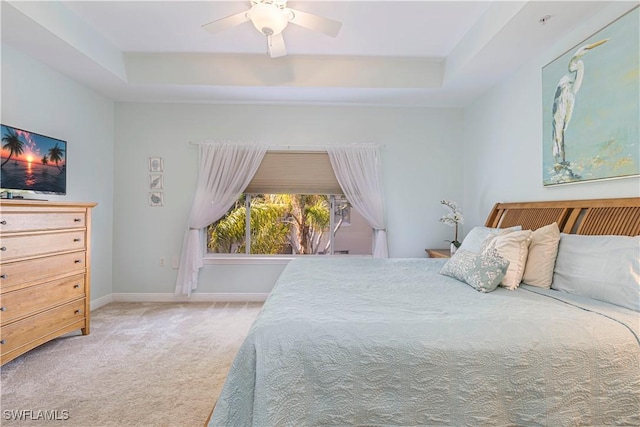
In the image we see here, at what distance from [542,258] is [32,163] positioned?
13.1 ft

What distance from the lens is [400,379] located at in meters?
1.21

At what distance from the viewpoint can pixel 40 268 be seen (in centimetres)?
250

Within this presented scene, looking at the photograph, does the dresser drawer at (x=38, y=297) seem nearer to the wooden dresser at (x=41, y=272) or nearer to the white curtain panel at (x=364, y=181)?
the wooden dresser at (x=41, y=272)

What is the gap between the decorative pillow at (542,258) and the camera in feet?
6.57

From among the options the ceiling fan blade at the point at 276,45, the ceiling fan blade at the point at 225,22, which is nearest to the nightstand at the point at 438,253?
the ceiling fan blade at the point at 276,45

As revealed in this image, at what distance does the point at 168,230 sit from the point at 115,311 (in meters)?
1.07

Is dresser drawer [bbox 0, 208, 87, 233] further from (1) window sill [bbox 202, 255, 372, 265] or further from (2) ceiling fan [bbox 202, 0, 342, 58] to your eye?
(2) ceiling fan [bbox 202, 0, 342, 58]

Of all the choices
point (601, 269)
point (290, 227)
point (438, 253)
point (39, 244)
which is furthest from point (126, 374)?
point (438, 253)

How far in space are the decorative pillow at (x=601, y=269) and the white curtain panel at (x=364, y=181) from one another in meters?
2.19

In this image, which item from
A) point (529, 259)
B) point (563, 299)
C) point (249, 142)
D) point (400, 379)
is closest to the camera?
point (400, 379)

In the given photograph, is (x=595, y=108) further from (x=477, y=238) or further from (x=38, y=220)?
(x=38, y=220)

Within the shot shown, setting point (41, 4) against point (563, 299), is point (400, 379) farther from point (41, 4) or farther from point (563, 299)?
point (41, 4)

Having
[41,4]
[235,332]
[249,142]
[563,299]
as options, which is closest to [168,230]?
[249,142]

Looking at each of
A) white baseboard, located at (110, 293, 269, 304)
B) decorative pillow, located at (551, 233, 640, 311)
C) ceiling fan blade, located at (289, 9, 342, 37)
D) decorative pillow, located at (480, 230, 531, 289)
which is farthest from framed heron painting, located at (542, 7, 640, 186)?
white baseboard, located at (110, 293, 269, 304)
